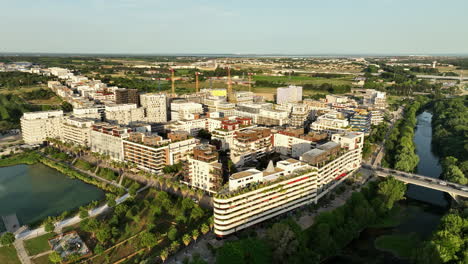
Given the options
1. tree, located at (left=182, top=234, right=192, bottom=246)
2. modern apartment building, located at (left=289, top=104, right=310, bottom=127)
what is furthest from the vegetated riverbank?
modern apartment building, located at (left=289, top=104, right=310, bottom=127)

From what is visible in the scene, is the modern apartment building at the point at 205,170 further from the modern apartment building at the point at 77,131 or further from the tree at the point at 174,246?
the modern apartment building at the point at 77,131

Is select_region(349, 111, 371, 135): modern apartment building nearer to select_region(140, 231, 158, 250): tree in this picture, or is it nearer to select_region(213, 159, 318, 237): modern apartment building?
select_region(213, 159, 318, 237): modern apartment building

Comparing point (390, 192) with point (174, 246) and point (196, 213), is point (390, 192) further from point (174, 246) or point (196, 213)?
point (174, 246)

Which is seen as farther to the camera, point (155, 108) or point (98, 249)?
point (155, 108)

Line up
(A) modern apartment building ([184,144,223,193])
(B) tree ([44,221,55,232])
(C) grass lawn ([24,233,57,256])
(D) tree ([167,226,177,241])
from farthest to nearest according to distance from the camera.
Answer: (A) modern apartment building ([184,144,223,193]) < (B) tree ([44,221,55,232]) < (D) tree ([167,226,177,241]) < (C) grass lawn ([24,233,57,256])

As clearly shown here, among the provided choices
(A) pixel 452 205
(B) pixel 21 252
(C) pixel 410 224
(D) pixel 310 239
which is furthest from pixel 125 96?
(A) pixel 452 205

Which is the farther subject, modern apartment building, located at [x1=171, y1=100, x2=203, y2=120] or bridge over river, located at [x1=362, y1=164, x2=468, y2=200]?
modern apartment building, located at [x1=171, y1=100, x2=203, y2=120]
